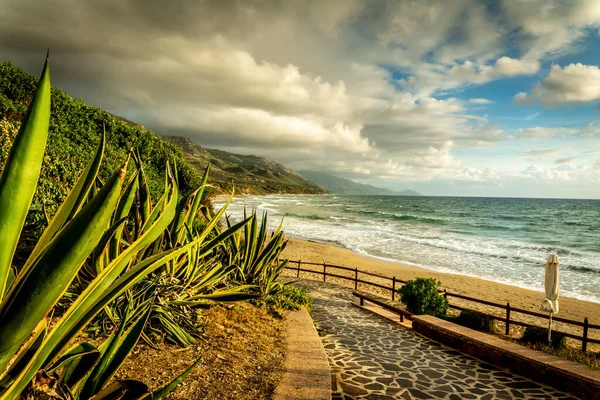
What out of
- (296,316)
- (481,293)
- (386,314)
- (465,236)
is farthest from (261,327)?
(465,236)

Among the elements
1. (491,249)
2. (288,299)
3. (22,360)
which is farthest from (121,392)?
(491,249)

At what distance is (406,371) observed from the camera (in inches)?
221

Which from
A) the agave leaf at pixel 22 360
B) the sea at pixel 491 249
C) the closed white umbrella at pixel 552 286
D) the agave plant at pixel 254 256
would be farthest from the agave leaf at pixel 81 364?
the sea at pixel 491 249

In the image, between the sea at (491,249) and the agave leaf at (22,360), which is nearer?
the agave leaf at (22,360)

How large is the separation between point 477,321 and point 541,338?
1442 mm

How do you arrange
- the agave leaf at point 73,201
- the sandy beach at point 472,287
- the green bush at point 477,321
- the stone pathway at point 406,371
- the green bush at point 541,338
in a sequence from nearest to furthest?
the agave leaf at point 73,201
the stone pathway at point 406,371
the green bush at point 541,338
the green bush at point 477,321
the sandy beach at point 472,287

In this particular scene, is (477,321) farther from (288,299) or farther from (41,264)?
(41,264)

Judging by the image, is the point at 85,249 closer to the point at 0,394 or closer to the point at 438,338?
the point at 0,394

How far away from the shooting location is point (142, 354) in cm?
389

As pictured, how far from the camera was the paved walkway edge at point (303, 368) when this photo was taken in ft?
13.2

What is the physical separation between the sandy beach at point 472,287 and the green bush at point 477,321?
2037 mm

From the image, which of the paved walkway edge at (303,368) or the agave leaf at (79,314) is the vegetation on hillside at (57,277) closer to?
the agave leaf at (79,314)

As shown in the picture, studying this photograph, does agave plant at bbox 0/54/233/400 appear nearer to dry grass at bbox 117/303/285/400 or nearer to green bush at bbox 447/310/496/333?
dry grass at bbox 117/303/285/400

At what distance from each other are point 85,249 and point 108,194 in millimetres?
175
